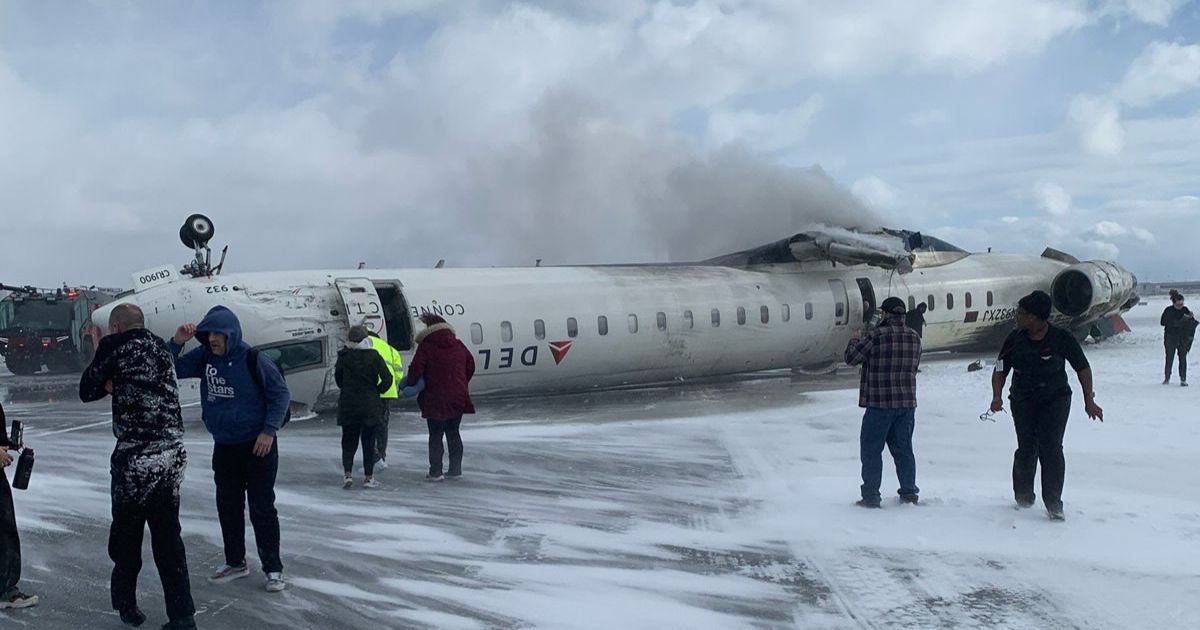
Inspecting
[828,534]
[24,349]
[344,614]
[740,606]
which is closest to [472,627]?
[344,614]

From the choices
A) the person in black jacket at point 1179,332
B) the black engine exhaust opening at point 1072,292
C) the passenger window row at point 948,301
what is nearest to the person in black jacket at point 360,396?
the person in black jacket at point 1179,332

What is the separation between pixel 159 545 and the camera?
5223mm

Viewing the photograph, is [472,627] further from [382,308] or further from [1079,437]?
[382,308]

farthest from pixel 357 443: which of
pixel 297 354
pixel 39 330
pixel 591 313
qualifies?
pixel 39 330

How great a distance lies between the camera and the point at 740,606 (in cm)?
566

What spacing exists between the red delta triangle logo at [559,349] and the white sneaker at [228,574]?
10.0 metres

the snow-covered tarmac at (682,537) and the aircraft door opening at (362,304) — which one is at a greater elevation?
the aircraft door opening at (362,304)

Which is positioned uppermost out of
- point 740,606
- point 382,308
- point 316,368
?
point 382,308

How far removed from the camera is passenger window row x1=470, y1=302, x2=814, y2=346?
1543 cm

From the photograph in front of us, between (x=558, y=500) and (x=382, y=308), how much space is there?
7.09 meters

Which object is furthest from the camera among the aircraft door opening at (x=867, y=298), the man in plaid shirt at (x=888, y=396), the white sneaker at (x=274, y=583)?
the aircraft door opening at (x=867, y=298)

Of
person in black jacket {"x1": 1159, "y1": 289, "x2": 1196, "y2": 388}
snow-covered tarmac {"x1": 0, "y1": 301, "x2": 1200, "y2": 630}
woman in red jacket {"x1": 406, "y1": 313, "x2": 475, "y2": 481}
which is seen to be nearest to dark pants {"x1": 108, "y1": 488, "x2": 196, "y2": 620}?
snow-covered tarmac {"x1": 0, "y1": 301, "x2": 1200, "y2": 630}

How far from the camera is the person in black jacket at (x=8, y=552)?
5562 millimetres

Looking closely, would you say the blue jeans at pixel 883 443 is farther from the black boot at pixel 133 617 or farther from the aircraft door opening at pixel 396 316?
the aircraft door opening at pixel 396 316
